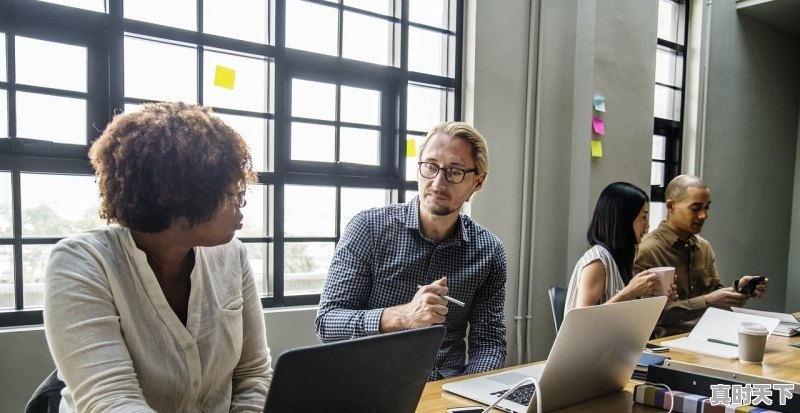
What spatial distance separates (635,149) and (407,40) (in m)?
1.80

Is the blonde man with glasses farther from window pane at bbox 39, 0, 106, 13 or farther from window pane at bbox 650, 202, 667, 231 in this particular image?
window pane at bbox 650, 202, 667, 231

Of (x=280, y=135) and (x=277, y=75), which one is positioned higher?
(x=277, y=75)

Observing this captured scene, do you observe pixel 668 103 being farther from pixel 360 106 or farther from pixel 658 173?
pixel 360 106

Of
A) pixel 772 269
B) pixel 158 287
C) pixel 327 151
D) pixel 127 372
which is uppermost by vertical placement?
pixel 327 151

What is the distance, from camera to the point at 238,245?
1260 millimetres

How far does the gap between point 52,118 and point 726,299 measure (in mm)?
2951

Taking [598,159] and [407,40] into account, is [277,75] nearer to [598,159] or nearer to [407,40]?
[407,40]

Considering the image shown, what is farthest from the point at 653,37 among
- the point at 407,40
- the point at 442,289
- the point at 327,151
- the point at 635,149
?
the point at 442,289

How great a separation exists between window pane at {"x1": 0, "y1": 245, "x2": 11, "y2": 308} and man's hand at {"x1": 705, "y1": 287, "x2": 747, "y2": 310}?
9.56 ft

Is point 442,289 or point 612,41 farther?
point 612,41

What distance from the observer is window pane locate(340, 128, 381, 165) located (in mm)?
2789

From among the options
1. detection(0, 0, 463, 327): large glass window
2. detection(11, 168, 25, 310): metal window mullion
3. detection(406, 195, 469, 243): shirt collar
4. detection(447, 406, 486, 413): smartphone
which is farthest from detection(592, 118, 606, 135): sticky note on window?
detection(11, 168, 25, 310): metal window mullion

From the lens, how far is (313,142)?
268cm

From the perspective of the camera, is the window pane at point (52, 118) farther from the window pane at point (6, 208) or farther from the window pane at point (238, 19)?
the window pane at point (238, 19)
